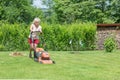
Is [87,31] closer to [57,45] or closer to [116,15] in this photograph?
[57,45]

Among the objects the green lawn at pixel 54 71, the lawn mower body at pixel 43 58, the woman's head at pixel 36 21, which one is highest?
the woman's head at pixel 36 21

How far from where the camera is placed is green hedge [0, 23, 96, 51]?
940 inches

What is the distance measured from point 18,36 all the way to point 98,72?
13.5m

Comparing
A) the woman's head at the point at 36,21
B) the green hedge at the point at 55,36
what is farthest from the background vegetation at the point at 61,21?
the woman's head at the point at 36,21

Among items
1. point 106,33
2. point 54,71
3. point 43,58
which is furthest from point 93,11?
point 54,71

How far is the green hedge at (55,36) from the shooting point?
2388 cm

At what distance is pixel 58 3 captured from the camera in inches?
1746

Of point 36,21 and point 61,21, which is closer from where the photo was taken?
point 36,21

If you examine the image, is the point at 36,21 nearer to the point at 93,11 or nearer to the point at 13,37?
the point at 13,37

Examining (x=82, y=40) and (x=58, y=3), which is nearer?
(x=82, y=40)

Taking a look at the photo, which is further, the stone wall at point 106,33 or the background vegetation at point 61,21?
the stone wall at point 106,33

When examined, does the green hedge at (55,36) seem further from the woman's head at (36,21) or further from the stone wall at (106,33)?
the woman's head at (36,21)

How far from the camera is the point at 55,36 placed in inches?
966

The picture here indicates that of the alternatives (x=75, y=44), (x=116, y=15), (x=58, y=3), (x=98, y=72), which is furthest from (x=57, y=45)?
(x=58, y=3)
